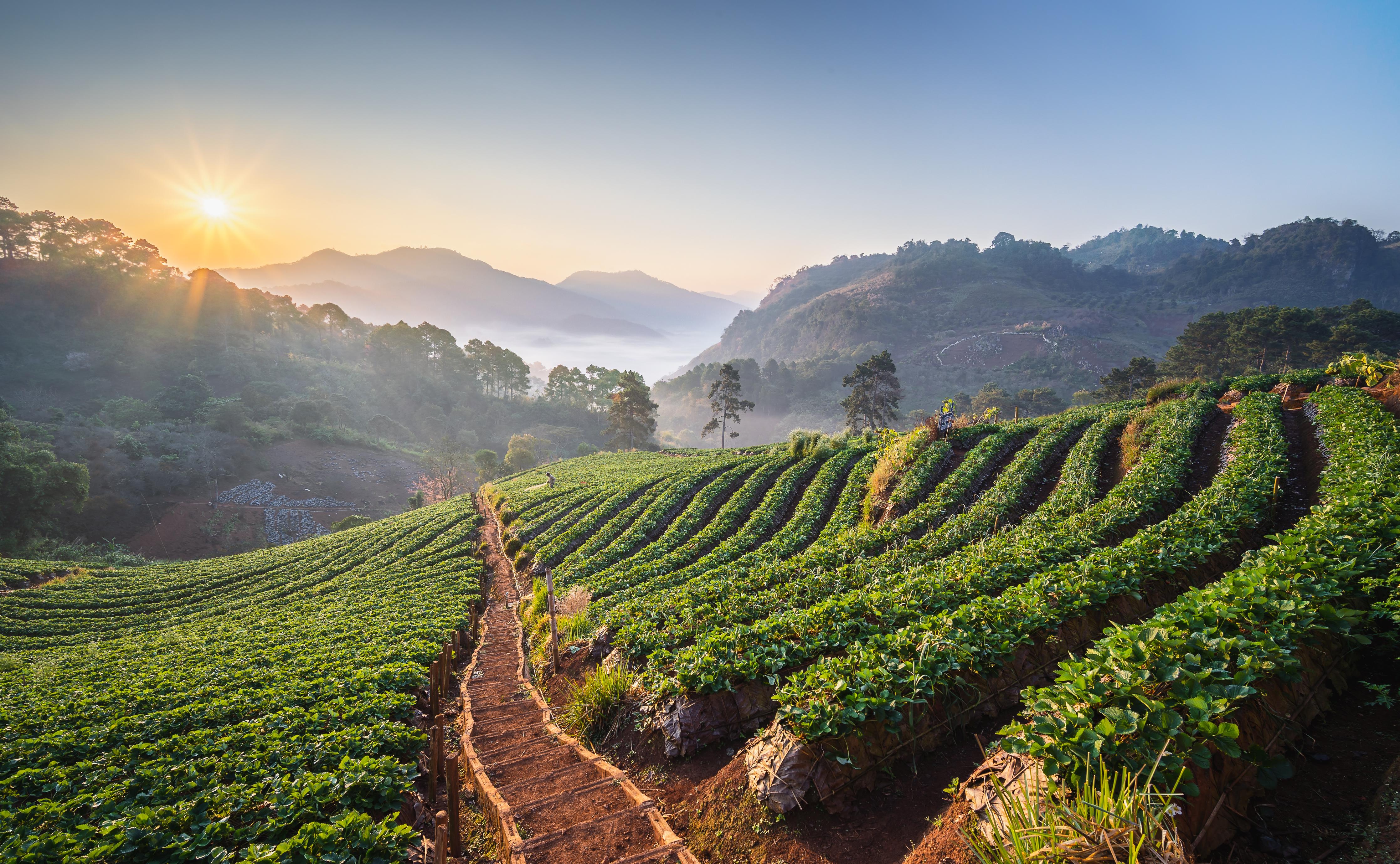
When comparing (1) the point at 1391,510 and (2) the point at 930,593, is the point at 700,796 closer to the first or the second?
(2) the point at 930,593

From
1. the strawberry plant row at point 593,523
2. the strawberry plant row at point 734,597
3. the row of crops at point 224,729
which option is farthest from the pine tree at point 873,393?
the row of crops at point 224,729

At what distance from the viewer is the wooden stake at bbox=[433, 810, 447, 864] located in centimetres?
435

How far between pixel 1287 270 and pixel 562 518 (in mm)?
200337

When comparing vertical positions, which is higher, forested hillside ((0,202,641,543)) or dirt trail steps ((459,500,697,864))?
forested hillside ((0,202,641,543))

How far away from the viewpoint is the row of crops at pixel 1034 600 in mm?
3764

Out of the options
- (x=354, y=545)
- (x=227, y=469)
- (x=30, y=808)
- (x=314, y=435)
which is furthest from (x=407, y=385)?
(x=30, y=808)

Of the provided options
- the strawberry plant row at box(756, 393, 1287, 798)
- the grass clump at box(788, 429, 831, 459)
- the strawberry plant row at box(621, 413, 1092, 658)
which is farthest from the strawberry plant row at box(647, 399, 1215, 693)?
the grass clump at box(788, 429, 831, 459)

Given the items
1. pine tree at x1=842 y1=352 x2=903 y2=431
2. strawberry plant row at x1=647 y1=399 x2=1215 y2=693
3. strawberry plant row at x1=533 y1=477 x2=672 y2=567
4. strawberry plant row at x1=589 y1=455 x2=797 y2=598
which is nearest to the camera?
strawberry plant row at x1=647 y1=399 x2=1215 y2=693

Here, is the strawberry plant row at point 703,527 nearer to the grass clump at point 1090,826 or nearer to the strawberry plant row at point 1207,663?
the strawberry plant row at point 1207,663

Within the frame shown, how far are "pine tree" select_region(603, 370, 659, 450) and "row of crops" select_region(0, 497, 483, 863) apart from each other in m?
56.7

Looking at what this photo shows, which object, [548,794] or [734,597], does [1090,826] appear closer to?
[548,794]

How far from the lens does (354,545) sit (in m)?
32.8

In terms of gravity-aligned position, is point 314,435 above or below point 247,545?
above

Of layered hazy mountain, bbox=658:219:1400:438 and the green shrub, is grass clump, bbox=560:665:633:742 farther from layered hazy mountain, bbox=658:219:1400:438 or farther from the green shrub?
layered hazy mountain, bbox=658:219:1400:438
